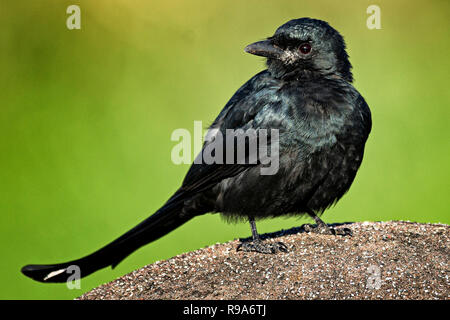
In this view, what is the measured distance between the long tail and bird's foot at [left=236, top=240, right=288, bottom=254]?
0.75 m

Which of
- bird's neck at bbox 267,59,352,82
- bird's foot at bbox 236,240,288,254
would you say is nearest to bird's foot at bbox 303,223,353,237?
bird's foot at bbox 236,240,288,254

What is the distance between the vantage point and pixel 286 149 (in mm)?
5230

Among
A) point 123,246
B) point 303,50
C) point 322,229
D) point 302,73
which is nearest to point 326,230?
point 322,229

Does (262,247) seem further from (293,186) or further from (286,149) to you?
(286,149)

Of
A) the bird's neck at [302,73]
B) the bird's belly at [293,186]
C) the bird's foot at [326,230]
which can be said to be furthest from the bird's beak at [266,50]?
the bird's foot at [326,230]

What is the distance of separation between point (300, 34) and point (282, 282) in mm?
2587

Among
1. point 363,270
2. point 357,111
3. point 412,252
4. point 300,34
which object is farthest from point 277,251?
point 300,34

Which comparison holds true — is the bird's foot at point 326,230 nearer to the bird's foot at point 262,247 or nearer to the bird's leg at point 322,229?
the bird's leg at point 322,229

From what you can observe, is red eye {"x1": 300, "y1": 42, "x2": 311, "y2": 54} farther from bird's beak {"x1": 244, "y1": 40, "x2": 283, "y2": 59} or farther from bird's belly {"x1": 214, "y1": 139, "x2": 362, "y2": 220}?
bird's belly {"x1": 214, "y1": 139, "x2": 362, "y2": 220}

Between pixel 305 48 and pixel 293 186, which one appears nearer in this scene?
pixel 293 186

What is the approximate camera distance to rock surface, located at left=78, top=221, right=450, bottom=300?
14.3 feet

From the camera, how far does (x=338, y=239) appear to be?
5.36 m

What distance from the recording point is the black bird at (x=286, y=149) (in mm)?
5246

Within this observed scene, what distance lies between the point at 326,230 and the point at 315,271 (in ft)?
3.81
